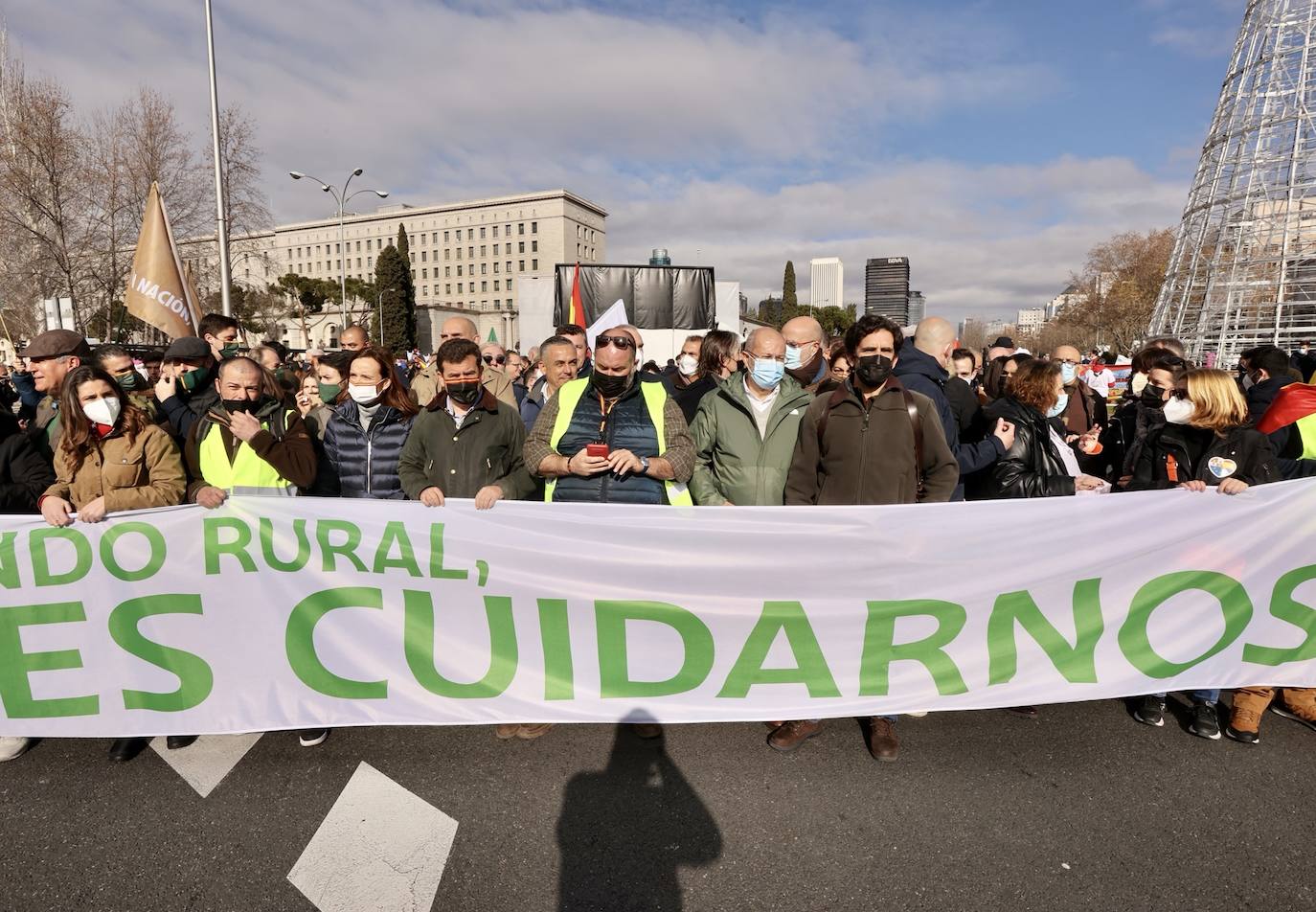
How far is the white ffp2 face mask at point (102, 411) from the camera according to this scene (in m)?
3.26

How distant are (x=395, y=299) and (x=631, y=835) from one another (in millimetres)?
68890

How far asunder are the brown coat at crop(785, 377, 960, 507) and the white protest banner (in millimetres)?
214

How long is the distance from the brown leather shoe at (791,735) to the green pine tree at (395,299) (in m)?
65.5

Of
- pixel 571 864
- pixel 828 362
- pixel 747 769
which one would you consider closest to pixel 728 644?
pixel 747 769

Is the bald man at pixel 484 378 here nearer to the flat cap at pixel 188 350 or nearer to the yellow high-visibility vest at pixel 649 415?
the flat cap at pixel 188 350

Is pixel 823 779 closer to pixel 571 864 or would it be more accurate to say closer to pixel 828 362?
→ pixel 571 864

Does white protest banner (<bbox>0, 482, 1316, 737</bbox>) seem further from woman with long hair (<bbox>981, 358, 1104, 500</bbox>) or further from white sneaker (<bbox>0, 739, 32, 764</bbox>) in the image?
woman with long hair (<bbox>981, 358, 1104, 500</bbox>)

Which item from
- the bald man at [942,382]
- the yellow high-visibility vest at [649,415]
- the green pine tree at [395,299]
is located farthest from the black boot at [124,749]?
the green pine tree at [395,299]

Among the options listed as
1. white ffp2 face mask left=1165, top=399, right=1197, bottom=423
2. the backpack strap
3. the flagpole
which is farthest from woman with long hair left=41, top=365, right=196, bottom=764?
the flagpole

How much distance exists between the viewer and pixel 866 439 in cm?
336

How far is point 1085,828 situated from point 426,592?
2.77 meters

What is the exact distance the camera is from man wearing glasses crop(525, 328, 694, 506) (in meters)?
3.44

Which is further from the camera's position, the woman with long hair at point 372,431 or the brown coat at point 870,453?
the woman with long hair at point 372,431

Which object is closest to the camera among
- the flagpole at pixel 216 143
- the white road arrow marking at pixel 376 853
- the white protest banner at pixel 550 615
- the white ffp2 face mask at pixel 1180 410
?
the white road arrow marking at pixel 376 853
